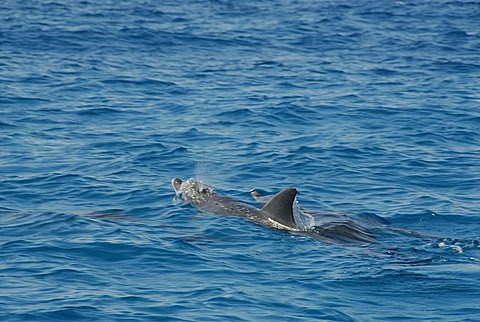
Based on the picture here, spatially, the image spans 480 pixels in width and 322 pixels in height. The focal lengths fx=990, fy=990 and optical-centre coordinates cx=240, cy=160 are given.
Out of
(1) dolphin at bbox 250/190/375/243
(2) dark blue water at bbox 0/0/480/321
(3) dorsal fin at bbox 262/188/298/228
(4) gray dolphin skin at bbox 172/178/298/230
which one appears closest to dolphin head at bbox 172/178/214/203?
(4) gray dolphin skin at bbox 172/178/298/230

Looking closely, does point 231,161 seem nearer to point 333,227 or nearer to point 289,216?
point 289,216

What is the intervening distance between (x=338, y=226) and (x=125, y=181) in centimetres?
484

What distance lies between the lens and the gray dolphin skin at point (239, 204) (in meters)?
15.8

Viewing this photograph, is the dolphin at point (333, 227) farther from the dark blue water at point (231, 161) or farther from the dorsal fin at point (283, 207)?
the dark blue water at point (231, 161)

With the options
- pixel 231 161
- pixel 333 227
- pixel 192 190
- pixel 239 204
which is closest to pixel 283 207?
pixel 333 227

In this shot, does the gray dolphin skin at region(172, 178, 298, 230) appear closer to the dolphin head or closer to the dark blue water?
the dolphin head

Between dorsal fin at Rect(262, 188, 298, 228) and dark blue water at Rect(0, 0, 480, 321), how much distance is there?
290 mm

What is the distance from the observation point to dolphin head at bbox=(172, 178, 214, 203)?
58.3 feet

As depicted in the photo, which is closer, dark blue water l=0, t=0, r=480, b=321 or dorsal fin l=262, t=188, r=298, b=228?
dark blue water l=0, t=0, r=480, b=321

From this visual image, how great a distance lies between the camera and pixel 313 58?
106ft

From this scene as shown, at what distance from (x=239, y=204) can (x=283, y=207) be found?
4.91 ft

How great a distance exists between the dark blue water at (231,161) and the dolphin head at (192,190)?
42 cm

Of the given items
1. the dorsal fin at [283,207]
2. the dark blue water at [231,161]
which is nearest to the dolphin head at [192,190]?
the dark blue water at [231,161]

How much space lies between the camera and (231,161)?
2036 centimetres
